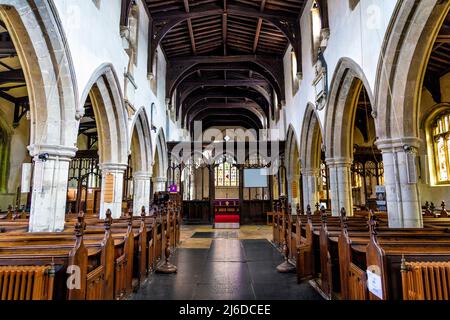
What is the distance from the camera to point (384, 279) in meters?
2.09

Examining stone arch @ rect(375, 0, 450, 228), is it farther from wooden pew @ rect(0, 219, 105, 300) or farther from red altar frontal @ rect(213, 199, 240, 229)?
red altar frontal @ rect(213, 199, 240, 229)

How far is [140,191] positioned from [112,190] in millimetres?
2239

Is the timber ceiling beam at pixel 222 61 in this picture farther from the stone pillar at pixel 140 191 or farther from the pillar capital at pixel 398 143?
the pillar capital at pixel 398 143

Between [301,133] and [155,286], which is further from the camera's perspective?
[301,133]

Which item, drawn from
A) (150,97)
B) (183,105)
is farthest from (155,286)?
(183,105)

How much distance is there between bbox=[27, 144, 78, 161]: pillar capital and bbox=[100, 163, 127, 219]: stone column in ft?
7.71

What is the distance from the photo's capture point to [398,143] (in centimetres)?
473

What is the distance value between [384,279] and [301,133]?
26.9ft

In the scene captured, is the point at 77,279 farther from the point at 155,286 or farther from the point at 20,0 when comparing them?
the point at 20,0

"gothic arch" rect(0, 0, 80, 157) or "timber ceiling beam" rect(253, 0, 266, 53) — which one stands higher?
"timber ceiling beam" rect(253, 0, 266, 53)

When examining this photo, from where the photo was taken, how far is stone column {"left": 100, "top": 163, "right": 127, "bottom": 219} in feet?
23.3

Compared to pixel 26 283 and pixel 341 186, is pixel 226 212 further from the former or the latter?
pixel 26 283

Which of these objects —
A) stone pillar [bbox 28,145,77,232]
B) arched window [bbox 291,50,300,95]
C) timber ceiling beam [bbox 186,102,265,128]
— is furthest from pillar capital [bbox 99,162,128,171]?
timber ceiling beam [bbox 186,102,265,128]

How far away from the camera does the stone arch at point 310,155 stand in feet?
31.4
